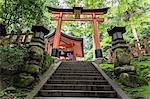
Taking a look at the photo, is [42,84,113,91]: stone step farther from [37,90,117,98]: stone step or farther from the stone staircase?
[37,90,117,98]: stone step

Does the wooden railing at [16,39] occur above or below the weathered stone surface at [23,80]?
above

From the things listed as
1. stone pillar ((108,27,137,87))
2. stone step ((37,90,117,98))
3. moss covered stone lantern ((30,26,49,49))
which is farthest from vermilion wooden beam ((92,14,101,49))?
stone step ((37,90,117,98))

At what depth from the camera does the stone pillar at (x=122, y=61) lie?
26.4ft

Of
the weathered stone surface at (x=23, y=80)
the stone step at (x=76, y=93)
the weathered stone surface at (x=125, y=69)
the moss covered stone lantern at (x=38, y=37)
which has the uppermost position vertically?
the moss covered stone lantern at (x=38, y=37)

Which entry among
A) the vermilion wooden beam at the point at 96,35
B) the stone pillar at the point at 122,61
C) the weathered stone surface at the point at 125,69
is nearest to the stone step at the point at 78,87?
the stone pillar at the point at 122,61

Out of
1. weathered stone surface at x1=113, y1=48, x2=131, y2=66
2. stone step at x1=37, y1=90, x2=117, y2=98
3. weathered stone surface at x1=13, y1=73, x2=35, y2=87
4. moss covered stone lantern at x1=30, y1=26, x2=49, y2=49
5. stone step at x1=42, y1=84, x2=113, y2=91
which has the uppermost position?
moss covered stone lantern at x1=30, y1=26, x2=49, y2=49

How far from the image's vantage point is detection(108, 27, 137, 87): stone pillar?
8.05 m

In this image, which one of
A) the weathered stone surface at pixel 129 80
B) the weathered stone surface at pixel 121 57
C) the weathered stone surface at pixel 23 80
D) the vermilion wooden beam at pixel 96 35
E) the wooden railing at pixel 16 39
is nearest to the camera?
the weathered stone surface at pixel 23 80

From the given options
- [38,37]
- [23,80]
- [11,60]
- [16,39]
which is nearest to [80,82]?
[23,80]

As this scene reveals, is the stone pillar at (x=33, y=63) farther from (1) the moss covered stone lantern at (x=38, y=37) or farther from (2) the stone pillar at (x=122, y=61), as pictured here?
(2) the stone pillar at (x=122, y=61)

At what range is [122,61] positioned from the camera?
8742mm

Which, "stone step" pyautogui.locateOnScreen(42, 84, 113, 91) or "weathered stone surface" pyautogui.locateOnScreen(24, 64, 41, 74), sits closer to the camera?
"stone step" pyautogui.locateOnScreen(42, 84, 113, 91)

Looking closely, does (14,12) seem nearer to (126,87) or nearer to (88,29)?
(126,87)

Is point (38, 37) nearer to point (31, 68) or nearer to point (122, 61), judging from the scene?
point (31, 68)
